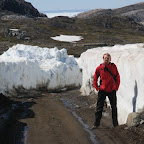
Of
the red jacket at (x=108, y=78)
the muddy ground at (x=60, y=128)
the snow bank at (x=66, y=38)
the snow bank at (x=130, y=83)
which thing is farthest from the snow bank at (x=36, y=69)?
the snow bank at (x=66, y=38)

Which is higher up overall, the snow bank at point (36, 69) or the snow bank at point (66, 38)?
the snow bank at point (66, 38)

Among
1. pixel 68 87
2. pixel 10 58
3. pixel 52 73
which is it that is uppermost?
pixel 10 58

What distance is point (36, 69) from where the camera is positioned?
75.7 ft

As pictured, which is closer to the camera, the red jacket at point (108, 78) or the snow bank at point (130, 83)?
the red jacket at point (108, 78)

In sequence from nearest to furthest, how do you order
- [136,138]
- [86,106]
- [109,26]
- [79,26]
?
[136,138] → [86,106] → [79,26] → [109,26]

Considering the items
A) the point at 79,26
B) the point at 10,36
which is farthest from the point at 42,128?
the point at 79,26

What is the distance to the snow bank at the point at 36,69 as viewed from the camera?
848 inches

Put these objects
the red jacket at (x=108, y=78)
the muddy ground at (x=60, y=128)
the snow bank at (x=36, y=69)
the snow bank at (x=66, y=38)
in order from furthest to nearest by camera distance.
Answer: the snow bank at (x=66, y=38) < the snow bank at (x=36, y=69) < the red jacket at (x=108, y=78) < the muddy ground at (x=60, y=128)

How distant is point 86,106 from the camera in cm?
1544

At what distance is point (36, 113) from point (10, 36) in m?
92.2

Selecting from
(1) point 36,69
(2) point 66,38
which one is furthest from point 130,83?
(2) point 66,38

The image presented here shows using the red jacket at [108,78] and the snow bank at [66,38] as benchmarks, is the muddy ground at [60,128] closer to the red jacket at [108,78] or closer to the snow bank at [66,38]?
the red jacket at [108,78]

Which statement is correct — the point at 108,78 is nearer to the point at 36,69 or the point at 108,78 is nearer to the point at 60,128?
the point at 60,128

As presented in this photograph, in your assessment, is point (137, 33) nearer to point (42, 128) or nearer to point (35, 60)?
point (35, 60)
